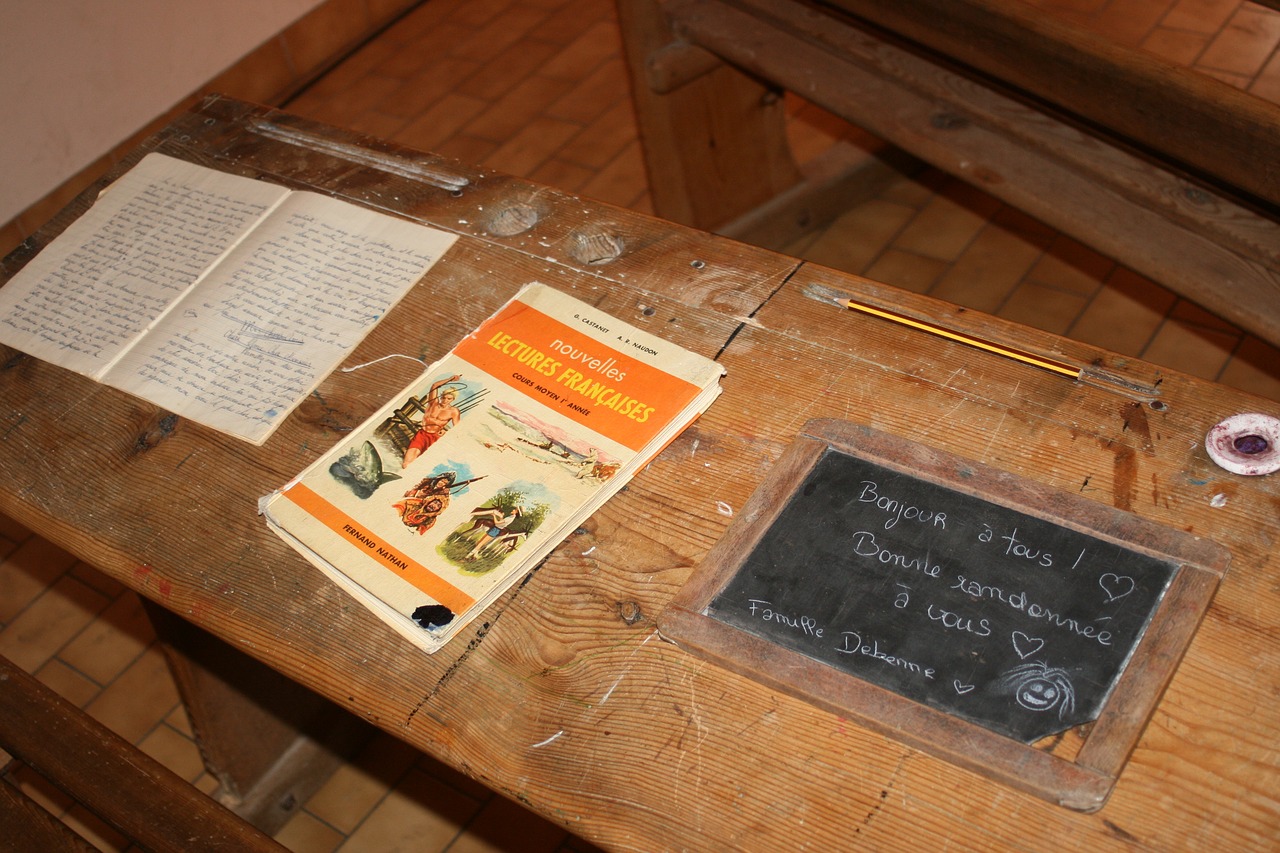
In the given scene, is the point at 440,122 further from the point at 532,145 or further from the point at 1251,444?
the point at 1251,444

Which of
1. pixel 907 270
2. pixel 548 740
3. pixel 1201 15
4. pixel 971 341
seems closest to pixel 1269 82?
pixel 1201 15

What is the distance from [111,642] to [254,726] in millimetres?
600

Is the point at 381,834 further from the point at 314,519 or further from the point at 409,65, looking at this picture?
the point at 409,65

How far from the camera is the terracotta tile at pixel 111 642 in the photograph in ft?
7.55

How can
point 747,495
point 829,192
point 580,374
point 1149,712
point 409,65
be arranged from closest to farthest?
point 1149,712
point 747,495
point 580,374
point 829,192
point 409,65

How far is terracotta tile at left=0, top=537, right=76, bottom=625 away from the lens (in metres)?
2.46

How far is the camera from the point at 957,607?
100 cm

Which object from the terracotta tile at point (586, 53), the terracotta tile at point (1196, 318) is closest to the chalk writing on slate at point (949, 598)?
the terracotta tile at point (1196, 318)

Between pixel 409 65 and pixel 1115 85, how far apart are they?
2.81 meters

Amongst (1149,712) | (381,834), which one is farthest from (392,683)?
(381,834)

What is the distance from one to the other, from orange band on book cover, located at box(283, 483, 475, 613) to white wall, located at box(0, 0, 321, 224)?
7.60 ft

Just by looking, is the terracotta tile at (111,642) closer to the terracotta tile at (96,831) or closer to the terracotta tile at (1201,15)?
the terracotta tile at (96,831)

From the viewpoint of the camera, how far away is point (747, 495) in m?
A: 1.14

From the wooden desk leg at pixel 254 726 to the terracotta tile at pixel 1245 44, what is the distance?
9.01 feet
